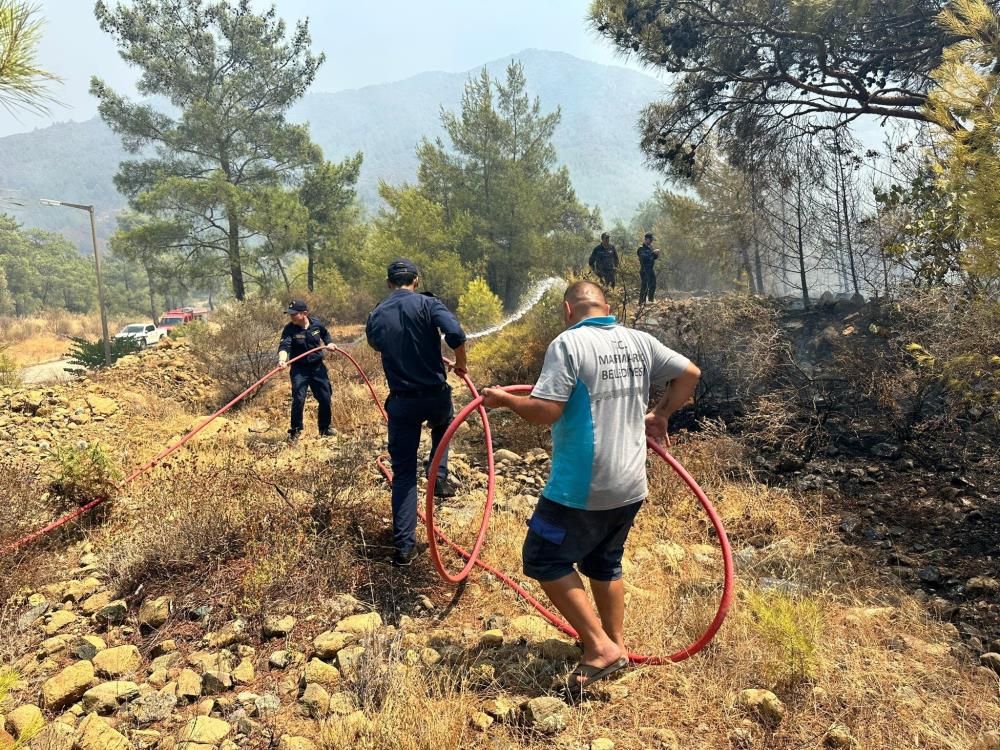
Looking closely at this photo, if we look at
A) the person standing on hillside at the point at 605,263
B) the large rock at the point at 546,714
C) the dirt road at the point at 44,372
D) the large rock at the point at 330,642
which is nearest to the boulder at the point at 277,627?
the large rock at the point at 330,642

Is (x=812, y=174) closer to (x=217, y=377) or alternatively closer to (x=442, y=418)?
(x=442, y=418)

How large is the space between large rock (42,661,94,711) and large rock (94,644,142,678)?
0.07 metres

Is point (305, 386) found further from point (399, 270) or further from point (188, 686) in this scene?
point (188, 686)

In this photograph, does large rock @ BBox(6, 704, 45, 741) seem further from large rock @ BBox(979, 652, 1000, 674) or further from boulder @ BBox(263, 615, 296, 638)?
large rock @ BBox(979, 652, 1000, 674)

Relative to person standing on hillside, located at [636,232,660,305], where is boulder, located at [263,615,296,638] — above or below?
below

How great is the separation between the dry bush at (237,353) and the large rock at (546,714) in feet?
28.7

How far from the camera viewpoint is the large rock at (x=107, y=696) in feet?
7.55

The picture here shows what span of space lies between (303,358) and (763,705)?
17.8 ft

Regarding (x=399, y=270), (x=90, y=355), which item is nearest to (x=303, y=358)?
(x=399, y=270)

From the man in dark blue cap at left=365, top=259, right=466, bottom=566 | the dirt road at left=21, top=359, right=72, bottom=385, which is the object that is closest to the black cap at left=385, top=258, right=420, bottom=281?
the man in dark blue cap at left=365, top=259, right=466, bottom=566

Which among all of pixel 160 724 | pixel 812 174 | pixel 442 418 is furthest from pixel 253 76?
pixel 160 724

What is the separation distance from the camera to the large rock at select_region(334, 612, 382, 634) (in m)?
2.85

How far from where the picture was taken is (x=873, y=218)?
8609 millimetres

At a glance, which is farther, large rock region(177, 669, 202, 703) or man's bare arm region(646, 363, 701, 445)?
man's bare arm region(646, 363, 701, 445)
